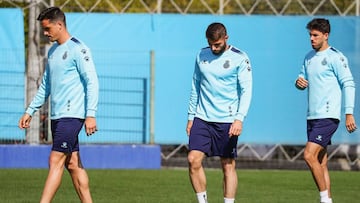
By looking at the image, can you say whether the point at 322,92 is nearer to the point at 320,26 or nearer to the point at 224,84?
the point at 320,26

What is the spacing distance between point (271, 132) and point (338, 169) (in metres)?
1.67

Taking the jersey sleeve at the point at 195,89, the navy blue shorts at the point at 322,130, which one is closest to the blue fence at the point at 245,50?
the navy blue shorts at the point at 322,130

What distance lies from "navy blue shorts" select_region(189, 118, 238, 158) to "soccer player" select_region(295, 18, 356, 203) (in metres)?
1.14

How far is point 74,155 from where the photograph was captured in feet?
34.8

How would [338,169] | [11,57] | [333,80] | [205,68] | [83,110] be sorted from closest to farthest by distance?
[83,110]
[205,68]
[333,80]
[11,57]
[338,169]

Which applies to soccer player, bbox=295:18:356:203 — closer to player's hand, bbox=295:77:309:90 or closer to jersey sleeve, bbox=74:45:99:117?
player's hand, bbox=295:77:309:90

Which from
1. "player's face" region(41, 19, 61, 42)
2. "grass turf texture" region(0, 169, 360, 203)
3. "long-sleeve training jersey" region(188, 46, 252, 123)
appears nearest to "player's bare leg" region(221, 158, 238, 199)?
"long-sleeve training jersey" region(188, 46, 252, 123)

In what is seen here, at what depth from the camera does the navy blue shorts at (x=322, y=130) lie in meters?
12.1

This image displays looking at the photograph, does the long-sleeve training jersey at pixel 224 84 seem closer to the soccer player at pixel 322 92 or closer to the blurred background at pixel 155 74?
the soccer player at pixel 322 92

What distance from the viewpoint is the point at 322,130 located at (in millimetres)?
12125

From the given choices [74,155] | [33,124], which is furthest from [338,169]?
[74,155]

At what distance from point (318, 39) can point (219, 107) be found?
5.23ft

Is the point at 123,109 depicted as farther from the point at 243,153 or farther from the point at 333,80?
the point at 333,80

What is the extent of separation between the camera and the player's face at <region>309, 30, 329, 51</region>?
12102 millimetres
